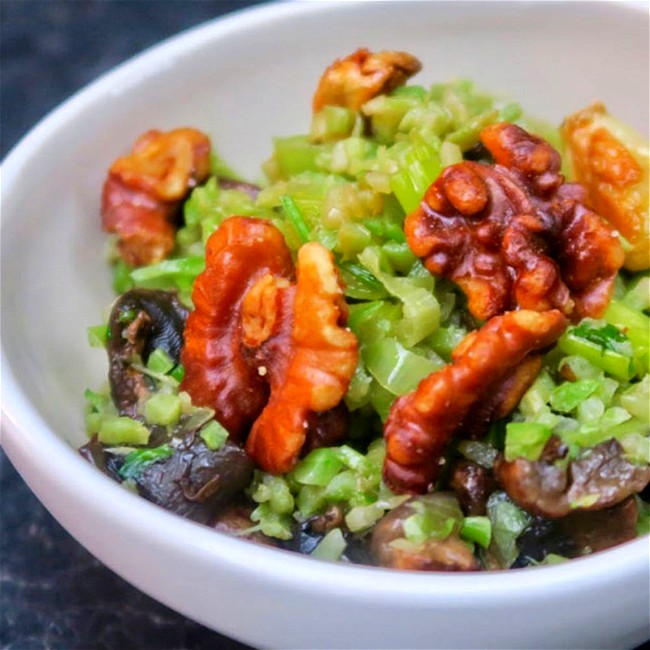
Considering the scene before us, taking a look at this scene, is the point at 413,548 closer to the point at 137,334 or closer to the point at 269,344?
the point at 269,344

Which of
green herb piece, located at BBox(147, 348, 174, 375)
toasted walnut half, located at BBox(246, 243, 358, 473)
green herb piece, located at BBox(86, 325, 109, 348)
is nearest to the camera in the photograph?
toasted walnut half, located at BBox(246, 243, 358, 473)

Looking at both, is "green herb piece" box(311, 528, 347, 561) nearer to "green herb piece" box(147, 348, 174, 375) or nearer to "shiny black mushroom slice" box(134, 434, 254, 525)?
"shiny black mushroom slice" box(134, 434, 254, 525)

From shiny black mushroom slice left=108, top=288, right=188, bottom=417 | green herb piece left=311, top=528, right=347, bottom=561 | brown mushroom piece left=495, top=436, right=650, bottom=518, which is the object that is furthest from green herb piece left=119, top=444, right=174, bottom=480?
brown mushroom piece left=495, top=436, right=650, bottom=518

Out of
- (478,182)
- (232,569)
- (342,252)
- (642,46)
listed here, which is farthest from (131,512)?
(642,46)

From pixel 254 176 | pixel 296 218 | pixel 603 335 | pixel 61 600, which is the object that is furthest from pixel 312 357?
pixel 254 176

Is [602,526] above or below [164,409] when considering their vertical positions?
above
